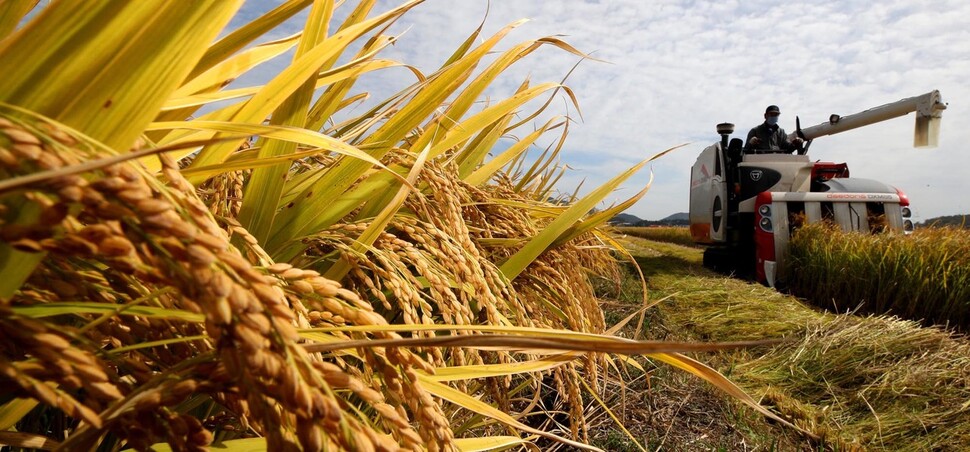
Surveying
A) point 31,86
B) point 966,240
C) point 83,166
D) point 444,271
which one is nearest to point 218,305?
point 83,166

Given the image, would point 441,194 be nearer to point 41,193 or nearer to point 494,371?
point 494,371

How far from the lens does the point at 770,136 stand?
423 inches

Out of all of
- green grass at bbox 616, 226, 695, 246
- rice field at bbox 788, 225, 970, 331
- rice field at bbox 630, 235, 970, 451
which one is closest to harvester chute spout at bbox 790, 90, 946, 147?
rice field at bbox 788, 225, 970, 331

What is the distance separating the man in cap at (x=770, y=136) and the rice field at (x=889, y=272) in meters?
3.12

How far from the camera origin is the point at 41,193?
405 mm

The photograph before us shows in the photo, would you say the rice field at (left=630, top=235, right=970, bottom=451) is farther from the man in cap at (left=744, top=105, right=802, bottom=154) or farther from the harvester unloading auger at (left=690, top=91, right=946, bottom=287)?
the man in cap at (left=744, top=105, right=802, bottom=154)

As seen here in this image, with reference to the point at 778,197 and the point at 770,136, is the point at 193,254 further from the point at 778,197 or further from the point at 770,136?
the point at 770,136

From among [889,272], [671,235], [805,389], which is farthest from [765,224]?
[671,235]

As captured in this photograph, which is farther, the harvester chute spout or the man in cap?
the man in cap

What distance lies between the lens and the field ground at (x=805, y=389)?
255cm

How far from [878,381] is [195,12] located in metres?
4.59

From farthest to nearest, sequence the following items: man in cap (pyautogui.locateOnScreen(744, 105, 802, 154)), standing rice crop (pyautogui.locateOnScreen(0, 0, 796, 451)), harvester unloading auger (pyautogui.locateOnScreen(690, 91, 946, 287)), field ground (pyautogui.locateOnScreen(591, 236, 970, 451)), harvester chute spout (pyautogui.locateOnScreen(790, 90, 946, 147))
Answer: man in cap (pyautogui.locateOnScreen(744, 105, 802, 154)) → harvester unloading auger (pyautogui.locateOnScreen(690, 91, 946, 287)) → harvester chute spout (pyautogui.locateOnScreen(790, 90, 946, 147)) → field ground (pyautogui.locateOnScreen(591, 236, 970, 451)) → standing rice crop (pyautogui.locateOnScreen(0, 0, 796, 451))

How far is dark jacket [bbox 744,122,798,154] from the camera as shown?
10508mm

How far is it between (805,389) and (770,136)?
818 centimetres
